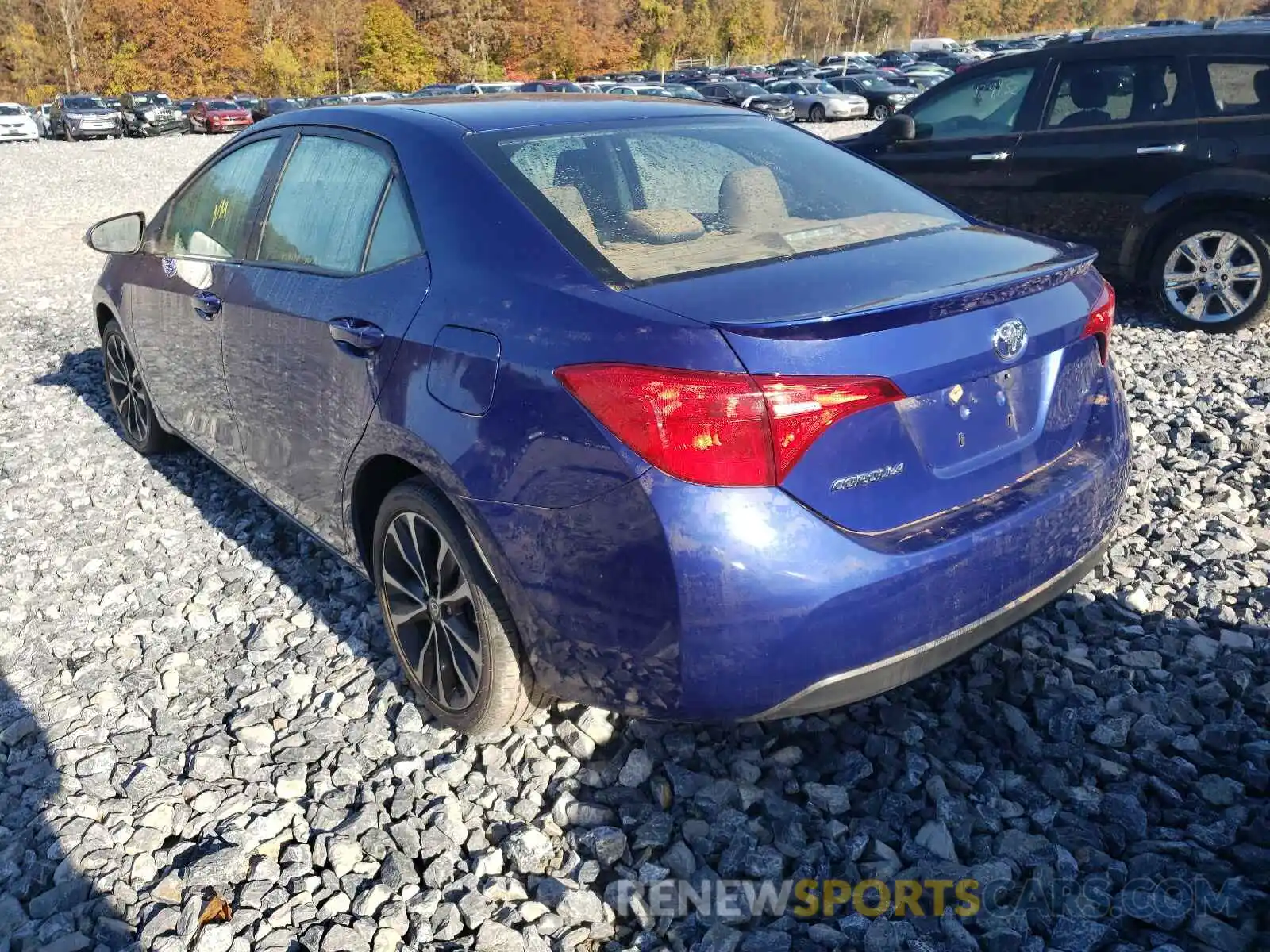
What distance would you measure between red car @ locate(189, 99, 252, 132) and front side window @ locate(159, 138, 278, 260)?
38720mm

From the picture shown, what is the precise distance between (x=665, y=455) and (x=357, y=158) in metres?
1.62

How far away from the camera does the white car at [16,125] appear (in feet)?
107

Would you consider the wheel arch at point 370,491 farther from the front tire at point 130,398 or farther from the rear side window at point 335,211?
the front tire at point 130,398

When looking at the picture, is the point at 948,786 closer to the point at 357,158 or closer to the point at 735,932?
the point at 735,932

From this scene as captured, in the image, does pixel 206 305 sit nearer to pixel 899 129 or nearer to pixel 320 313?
pixel 320 313

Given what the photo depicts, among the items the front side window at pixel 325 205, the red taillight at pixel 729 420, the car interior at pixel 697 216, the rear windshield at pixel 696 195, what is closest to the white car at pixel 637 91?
the rear windshield at pixel 696 195

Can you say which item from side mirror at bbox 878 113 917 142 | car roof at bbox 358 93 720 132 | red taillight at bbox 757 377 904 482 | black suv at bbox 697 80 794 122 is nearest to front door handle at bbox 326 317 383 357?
car roof at bbox 358 93 720 132

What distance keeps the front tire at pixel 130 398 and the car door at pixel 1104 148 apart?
551 centimetres

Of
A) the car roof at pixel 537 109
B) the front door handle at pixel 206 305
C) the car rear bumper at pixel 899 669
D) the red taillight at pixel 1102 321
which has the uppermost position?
the car roof at pixel 537 109

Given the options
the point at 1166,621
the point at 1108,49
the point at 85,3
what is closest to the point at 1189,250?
the point at 1108,49

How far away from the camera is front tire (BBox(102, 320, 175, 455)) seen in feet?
15.8

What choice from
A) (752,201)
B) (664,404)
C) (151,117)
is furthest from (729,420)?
(151,117)

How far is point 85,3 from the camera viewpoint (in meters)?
60.1

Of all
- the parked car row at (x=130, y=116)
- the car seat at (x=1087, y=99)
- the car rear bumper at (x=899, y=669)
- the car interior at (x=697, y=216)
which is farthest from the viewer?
the parked car row at (x=130, y=116)
